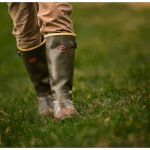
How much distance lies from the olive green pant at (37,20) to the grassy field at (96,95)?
828mm

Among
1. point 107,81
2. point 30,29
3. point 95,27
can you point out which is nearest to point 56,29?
point 30,29

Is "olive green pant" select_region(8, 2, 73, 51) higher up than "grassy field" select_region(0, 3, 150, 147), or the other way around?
"olive green pant" select_region(8, 2, 73, 51)

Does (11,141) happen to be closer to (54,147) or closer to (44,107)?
(54,147)

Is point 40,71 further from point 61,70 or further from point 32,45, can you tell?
point 61,70

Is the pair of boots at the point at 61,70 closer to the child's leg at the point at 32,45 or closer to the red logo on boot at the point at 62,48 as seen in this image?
the red logo on boot at the point at 62,48

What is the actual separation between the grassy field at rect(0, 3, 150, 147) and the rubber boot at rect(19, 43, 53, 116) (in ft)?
0.67

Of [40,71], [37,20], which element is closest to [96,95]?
[40,71]

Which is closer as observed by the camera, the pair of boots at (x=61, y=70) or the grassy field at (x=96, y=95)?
the grassy field at (x=96, y=95)

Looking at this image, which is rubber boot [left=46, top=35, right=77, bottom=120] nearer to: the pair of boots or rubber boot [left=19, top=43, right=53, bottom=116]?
the pair of boots

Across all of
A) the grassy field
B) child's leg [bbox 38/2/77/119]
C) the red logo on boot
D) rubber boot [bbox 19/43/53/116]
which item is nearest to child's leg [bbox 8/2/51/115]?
rubber boot [bbox 19/43/53/116]

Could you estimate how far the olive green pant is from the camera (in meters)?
5.05

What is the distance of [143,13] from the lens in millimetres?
19484

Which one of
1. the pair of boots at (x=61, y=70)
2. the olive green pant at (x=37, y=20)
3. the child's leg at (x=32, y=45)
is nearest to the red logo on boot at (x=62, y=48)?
the pair of boots at (x=61, y=70)

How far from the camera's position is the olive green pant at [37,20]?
16.6ft
